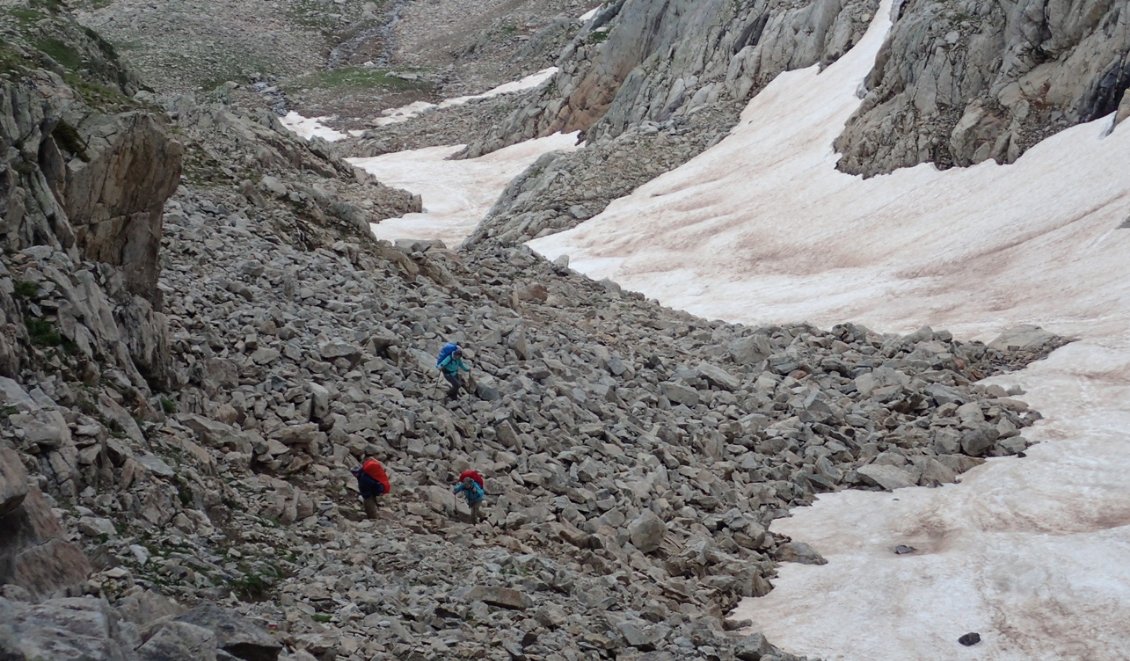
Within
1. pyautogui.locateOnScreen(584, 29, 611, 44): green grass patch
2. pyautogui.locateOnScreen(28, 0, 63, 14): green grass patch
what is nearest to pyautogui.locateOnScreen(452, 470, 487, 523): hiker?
pyautogui.locateOnScreen(28, 0, 63, 14): green grass patch

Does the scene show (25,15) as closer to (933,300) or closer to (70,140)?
(70,140)

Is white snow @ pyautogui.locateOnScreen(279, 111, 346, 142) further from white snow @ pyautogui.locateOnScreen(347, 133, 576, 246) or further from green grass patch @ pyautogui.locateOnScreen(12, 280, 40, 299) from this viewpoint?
green grass patch @ pyautogui.locateOnScreen(12, 280, 40, 299)

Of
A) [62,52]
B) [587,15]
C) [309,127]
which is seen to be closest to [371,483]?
[62,52]

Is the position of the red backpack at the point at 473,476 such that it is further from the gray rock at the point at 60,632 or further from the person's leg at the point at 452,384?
the gray rock at the point at 60,632

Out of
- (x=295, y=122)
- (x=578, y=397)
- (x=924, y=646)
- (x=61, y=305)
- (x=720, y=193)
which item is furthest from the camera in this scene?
(x=295, y=122)

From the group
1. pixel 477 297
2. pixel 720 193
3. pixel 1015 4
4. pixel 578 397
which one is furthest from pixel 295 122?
pixel 578 397

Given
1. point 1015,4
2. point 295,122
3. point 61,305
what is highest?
point 1015,4

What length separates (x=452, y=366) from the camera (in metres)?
19.2

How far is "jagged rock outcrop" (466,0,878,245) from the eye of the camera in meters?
52.7

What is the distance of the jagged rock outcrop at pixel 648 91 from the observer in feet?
173

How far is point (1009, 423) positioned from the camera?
73.8ft

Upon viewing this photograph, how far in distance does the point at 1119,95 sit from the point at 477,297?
74.0 ft

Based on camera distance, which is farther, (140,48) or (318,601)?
(140,48)

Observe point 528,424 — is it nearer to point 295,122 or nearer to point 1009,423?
point 1009,423
